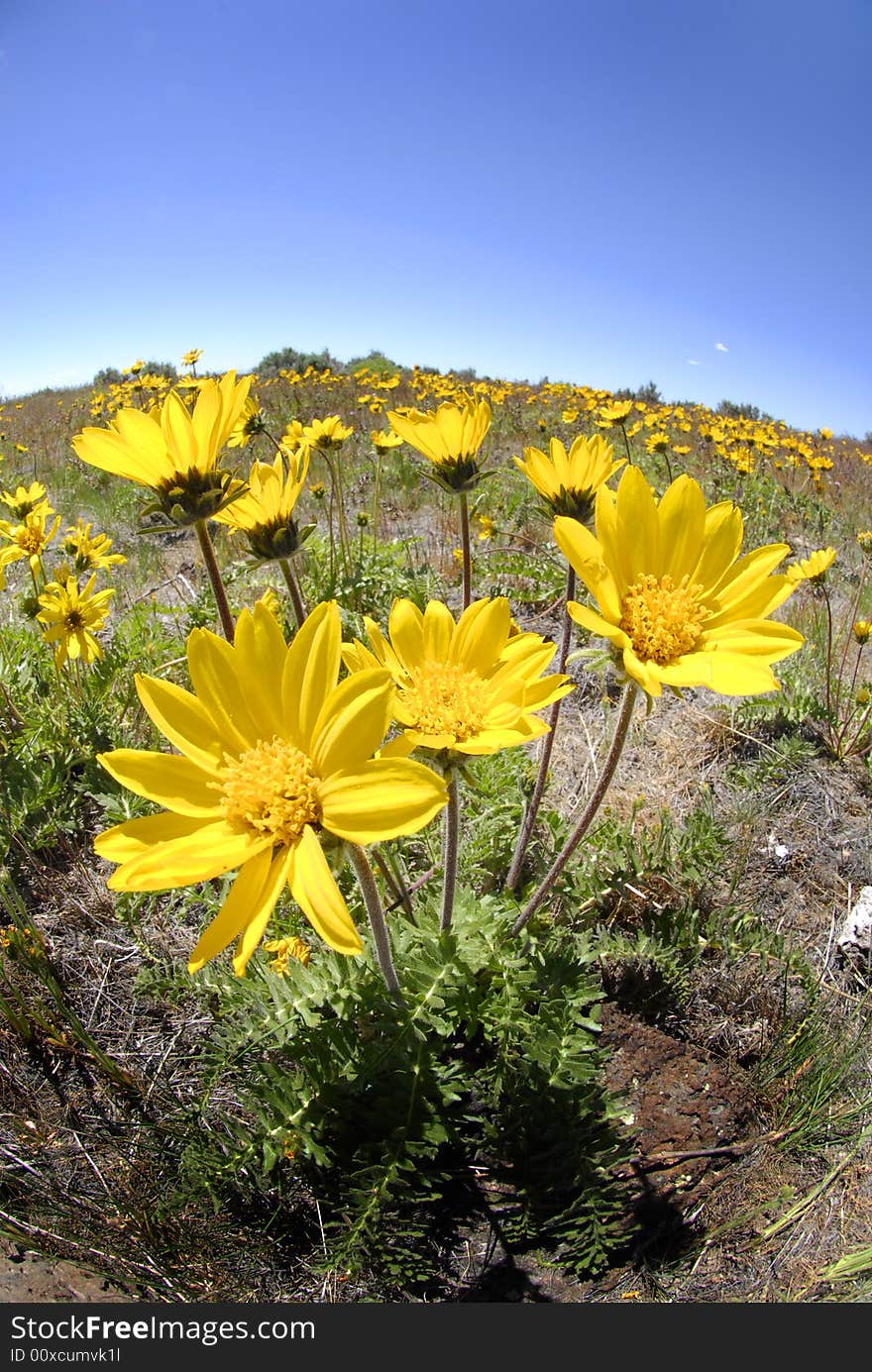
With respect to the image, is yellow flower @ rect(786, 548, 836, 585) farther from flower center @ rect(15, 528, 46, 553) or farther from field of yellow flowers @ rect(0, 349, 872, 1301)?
flower center @ rect(15, 528, 46, 553)

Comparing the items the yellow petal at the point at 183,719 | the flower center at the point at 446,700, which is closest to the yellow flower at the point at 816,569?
the flower center at the point at 446,700

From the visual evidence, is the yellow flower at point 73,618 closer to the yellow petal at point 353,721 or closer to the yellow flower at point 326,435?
the yellow flower at point 326,435

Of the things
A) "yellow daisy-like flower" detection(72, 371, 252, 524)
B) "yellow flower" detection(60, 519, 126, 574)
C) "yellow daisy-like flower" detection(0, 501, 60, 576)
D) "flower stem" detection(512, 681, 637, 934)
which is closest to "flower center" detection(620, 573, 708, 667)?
"flower stem" detection(512, 681, 637, 934)

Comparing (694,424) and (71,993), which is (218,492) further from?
(694,424)

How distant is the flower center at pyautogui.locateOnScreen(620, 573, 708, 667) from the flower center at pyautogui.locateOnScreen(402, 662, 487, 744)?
1.39 ft

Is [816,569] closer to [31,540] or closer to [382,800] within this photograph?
[382,800]

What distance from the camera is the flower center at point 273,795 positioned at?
142 centimetres

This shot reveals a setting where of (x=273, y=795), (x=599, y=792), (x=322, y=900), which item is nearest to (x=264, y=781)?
(x=273, y=795)

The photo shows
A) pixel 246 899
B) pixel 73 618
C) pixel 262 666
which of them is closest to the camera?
pixel 246 899

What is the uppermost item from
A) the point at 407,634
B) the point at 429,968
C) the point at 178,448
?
the point at 178,448

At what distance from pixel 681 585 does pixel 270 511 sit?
4.34 feet

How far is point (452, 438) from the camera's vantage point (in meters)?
2.69

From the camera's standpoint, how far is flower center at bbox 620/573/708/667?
5.82 feet

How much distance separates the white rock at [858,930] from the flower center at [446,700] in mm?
2220
